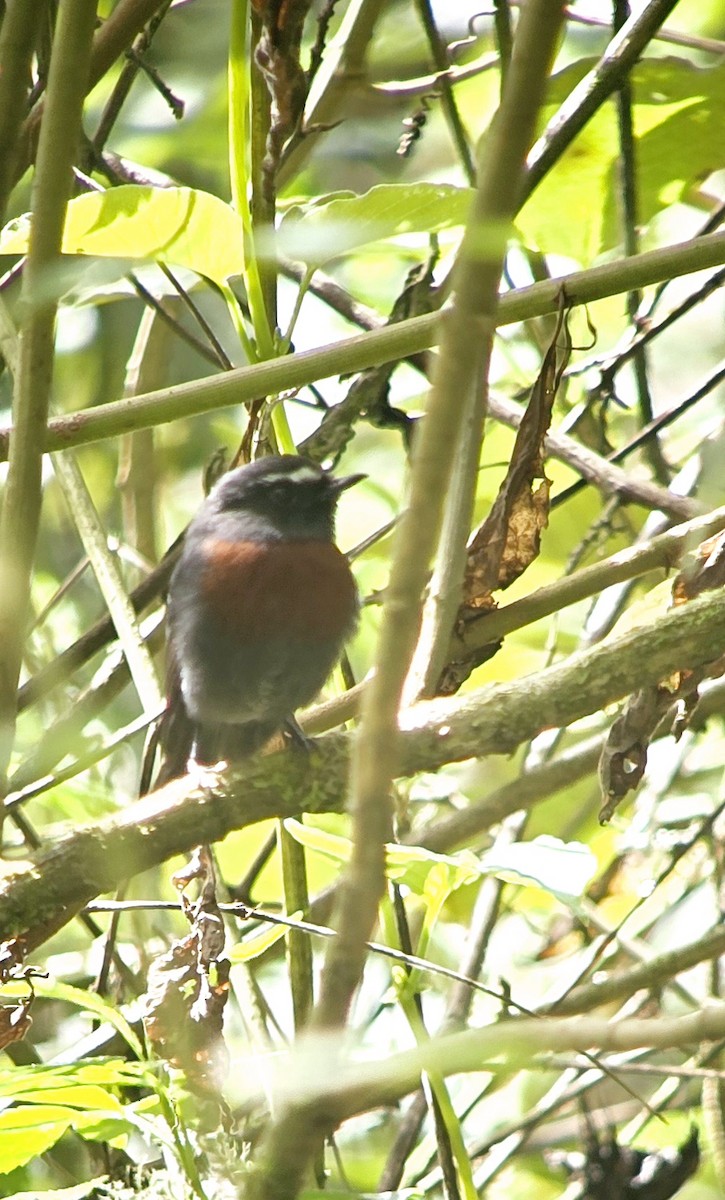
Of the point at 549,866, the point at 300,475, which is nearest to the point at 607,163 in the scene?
the point at 300,475

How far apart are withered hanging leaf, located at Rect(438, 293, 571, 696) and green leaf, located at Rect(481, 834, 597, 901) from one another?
0.79 metres

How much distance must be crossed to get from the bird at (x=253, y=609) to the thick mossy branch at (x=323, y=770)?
126 cm

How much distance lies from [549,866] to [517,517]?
102cm

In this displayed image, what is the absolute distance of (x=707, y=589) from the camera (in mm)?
2965

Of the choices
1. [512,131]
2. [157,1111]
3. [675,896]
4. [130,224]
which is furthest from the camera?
[675,896]

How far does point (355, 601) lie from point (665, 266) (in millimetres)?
1869

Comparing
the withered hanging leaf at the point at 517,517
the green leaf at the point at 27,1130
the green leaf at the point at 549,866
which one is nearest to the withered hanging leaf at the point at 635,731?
the withered hanging leaf at the point at 517,517

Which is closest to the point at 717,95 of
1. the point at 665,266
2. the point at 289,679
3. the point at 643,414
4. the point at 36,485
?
the point at 643,414

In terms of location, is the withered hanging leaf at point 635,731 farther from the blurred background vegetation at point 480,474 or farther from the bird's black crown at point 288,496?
the bird's black crown at point 288,496

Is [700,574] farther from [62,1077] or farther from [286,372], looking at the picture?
[62,1077]

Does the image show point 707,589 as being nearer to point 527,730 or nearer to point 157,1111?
point 527,730

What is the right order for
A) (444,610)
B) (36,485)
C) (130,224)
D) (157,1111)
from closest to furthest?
(36,485)
(157,1111)
(130,224)
(444,610)

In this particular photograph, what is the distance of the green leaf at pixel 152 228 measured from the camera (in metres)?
2.61

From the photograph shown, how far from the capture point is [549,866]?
88.6 inches
